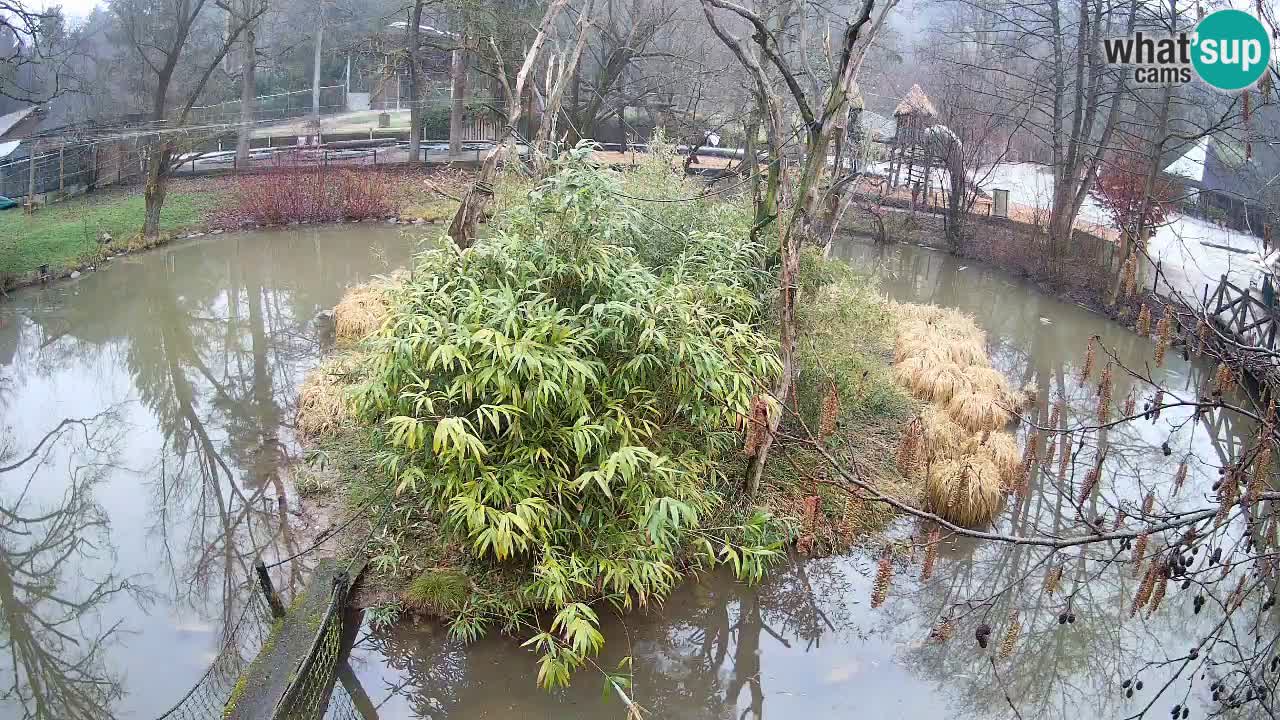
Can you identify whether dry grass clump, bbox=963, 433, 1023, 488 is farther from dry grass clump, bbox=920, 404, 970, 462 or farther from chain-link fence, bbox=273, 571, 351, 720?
chain-link fence, bbox=273, 571, 351, 720

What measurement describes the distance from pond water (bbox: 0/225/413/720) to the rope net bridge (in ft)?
0.75

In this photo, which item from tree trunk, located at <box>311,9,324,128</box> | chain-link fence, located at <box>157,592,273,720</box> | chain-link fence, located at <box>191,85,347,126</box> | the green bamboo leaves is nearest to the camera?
chain-link fence, located at <box>157,592,273,720</box>

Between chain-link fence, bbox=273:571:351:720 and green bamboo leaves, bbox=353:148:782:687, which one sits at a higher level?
green bamboo leaves, bbox=353:148:782:687

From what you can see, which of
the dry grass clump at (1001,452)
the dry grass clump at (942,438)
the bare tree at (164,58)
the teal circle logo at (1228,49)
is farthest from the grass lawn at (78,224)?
the teal circle logo at (1228,49)

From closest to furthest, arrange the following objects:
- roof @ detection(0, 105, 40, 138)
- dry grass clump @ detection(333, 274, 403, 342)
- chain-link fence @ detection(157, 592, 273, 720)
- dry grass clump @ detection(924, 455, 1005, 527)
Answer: chain-link fence @ detection(157, 592, 273, 720) < dry grass clump @ detection(924, 455, 1005, 527) < dry grass clump @ detection(333, 274, 403, 342) < roof @ detection(0, 105, 40, 138)

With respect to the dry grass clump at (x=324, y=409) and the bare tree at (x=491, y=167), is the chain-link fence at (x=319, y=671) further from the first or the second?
the bare tree at (x=491, y=167)

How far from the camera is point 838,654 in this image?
5.57 m

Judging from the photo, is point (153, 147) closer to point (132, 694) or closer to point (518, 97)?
point (518, 97)

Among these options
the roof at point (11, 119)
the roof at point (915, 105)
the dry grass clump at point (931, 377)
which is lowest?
the dry grass clump at point (931, 377)

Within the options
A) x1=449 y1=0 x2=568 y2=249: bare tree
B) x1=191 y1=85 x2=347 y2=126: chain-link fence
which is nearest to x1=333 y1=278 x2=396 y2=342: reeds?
x1=449 y1=0 x2=568 y2=249: bare tree

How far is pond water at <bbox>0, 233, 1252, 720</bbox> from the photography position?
517cm

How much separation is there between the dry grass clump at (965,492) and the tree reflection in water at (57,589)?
212 inches

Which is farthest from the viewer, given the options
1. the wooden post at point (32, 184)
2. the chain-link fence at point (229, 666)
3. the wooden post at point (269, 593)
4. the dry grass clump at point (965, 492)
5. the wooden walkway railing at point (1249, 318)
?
the wooden post at point (32, 184)

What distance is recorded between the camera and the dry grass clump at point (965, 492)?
6.79 meters
